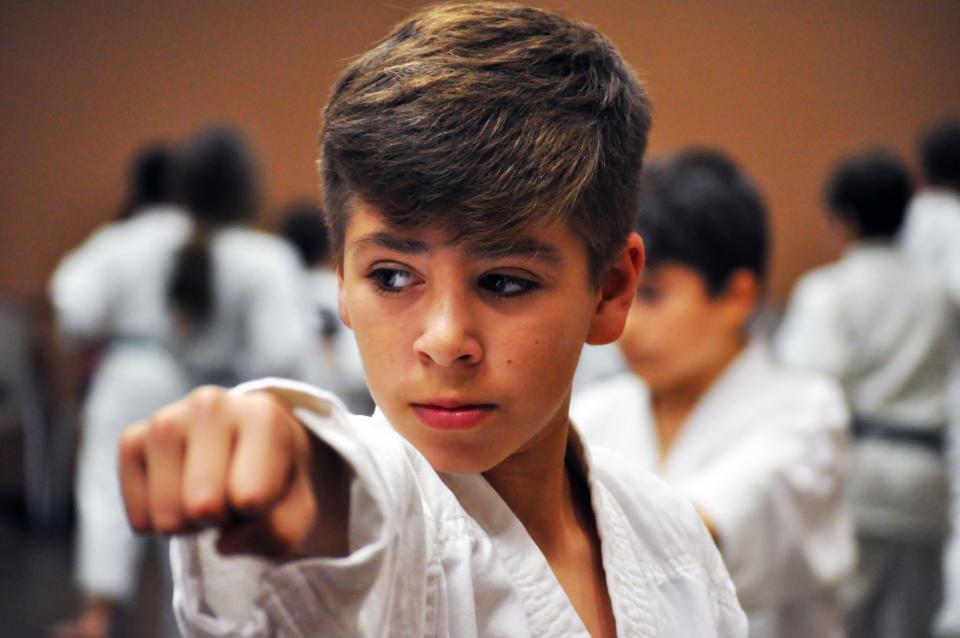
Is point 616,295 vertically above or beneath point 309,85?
beneath

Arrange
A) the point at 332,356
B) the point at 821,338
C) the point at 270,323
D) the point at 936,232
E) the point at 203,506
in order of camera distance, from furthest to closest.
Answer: the point at 332,356 < the point at 936,232 < the point at 270,323 < the point at 821,338 < the point at 203,506

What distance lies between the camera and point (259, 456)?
1.94 feet

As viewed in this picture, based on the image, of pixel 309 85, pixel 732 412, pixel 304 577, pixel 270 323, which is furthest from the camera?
pixel 309 85

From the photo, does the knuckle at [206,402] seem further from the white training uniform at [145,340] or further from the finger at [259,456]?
the white training uniform at [145,340]

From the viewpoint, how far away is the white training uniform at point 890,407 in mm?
3252

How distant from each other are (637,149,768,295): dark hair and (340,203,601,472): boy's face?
3.61 feet

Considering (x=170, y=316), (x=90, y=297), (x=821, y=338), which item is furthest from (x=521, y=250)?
(x=90, y=297)

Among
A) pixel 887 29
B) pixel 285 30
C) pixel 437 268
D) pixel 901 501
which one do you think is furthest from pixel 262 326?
pixel 887 29

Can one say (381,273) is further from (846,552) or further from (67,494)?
(67,494)

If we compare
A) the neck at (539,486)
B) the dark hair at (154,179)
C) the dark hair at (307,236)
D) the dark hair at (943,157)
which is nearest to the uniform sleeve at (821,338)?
the dark hair at (943,157)

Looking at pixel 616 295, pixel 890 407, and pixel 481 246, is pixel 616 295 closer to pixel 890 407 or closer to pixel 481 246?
pixel 481 246

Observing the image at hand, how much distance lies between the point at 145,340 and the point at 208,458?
3144 millimetres

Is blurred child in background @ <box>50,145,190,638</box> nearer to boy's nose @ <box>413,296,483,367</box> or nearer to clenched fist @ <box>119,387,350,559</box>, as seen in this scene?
boy's nose @ <box>413,296,483,367</box>

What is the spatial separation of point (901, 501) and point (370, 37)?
4519mm
